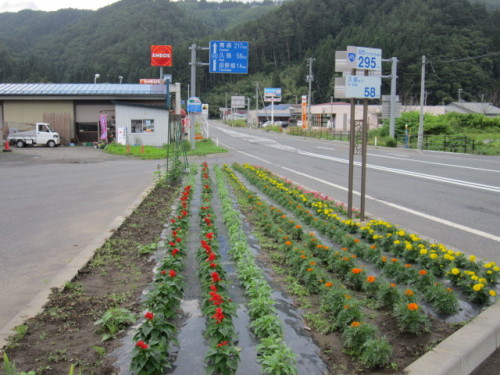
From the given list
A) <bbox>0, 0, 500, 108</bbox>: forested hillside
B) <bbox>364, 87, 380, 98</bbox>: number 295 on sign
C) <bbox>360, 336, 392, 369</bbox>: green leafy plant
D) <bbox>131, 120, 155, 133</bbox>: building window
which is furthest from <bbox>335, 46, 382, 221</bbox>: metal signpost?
<bbox>0, 0, 500, 108</bbox>: forested hillside

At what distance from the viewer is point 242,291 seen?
5.32 m

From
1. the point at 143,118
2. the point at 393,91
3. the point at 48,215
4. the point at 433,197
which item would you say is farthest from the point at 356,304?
the point at 393,91

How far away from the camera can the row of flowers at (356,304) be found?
372cm

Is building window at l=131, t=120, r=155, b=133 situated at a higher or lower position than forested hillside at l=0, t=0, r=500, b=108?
lower

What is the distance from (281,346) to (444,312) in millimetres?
1899

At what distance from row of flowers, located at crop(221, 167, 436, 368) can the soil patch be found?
5.90 ft

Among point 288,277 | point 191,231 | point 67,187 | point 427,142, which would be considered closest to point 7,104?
point 67,187

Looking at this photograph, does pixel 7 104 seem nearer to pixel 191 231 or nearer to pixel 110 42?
pixel 191 231

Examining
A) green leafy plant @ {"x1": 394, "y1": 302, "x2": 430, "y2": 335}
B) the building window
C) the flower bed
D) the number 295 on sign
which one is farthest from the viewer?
the building window

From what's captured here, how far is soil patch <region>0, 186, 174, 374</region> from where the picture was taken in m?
3.73

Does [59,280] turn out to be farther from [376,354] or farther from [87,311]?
[376,354]

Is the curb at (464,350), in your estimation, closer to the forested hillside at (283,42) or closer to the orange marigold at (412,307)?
the orange marigold at (412,307)

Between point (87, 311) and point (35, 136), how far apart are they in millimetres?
32891

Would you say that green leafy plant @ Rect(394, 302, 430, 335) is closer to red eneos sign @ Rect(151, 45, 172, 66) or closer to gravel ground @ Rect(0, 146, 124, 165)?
gravel ground @ Rect(0, 146, 124, 165)
